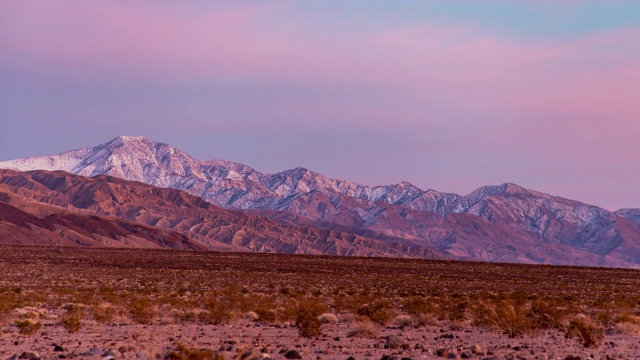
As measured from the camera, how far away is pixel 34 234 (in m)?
171

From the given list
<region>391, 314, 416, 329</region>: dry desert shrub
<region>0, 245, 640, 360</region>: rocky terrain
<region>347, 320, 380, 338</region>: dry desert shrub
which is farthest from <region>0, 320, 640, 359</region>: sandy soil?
<region>391, 314, 416, 329</region>: dry desert shrub

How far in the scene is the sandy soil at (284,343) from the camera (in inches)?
738

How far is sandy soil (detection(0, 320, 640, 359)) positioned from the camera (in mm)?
18750

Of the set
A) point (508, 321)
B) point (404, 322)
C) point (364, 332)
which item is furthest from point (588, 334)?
point (404, 322)

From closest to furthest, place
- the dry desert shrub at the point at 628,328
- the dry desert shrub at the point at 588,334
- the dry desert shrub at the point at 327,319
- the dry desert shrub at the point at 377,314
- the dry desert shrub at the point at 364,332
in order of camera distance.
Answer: the dry desert shrub at the point at 588,334 → the dry desert shrub at the point at 364,332 → the dry desert shrub at the point at 628,328 → the dry desert shrub at the point at 377,314 → the dry desert shrub at the point at 327,319

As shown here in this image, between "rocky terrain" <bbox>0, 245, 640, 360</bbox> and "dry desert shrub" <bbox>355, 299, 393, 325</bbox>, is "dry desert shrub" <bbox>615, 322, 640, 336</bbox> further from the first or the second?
"dry desert shrub" <bbox>355, 299, 393, 325</bbox>

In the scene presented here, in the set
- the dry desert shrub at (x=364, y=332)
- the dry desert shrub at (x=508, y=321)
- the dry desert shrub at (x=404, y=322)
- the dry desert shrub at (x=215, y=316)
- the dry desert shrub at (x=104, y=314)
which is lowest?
the dry desert shrub at (x=104, y=314)

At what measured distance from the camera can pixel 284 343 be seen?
21125 mm

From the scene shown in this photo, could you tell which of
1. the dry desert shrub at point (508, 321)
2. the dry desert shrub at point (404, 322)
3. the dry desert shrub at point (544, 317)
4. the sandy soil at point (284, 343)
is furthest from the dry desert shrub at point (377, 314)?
the dry desert shrub at point (544, 317)

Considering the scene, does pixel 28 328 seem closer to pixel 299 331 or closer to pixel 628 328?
pixel 299 331

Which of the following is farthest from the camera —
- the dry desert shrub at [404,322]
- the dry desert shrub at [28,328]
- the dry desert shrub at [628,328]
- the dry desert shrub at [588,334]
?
the dry desert shrub at [404,322]

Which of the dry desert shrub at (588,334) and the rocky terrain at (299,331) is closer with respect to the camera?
the rocky terrain at (299,331)

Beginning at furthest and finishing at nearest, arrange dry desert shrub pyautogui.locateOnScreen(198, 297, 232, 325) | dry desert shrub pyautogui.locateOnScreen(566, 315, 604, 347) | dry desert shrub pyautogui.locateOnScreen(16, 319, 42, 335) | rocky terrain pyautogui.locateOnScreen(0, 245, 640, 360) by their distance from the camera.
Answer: dry desert shrub pyautogui.locateOnScreen(198, 297, 232, 325), dry desert shrub pyautogui.locateOnScreen(16, 319, 42, 335), dry desert shrub pyautogui.locateOnScreen(566, 315, 604, 347), rocky terrain pyautogui.locateOnScreen(0, 245, 640, 360)

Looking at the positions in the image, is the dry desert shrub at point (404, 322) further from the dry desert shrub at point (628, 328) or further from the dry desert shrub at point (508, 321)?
the dry desert shrub at point (628, 328)
